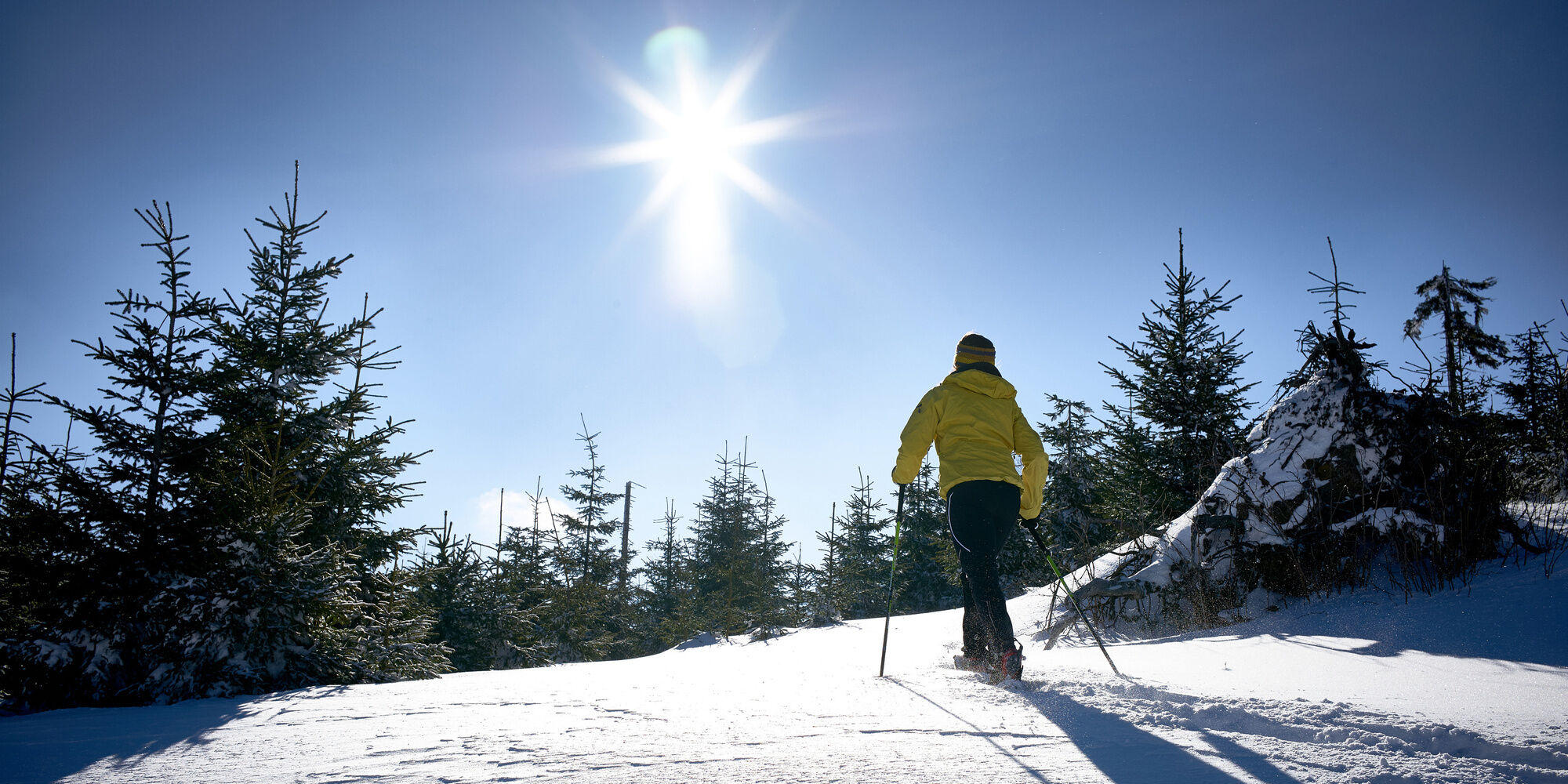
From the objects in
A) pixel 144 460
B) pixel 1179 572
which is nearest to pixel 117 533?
pixel 144 460

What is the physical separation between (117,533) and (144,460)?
179cm

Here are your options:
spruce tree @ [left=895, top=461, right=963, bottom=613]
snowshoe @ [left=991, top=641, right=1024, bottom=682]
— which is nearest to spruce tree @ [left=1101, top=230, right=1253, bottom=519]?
snowshoe @ [left=991, top=641, right=1024, bottom=682]

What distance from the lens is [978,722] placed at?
236 centimetres

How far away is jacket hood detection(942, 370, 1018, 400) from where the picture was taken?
13.0 feet

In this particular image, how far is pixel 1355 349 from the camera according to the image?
16.6 ft

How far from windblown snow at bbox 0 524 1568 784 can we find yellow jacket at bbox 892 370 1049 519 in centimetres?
109

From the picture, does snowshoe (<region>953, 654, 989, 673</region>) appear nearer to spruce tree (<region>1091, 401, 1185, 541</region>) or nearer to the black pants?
the black pants

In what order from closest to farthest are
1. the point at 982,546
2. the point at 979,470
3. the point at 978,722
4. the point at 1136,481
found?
the point at 978,722 < the point at 982,546 < the point at 979,470 < the point at 1136,481

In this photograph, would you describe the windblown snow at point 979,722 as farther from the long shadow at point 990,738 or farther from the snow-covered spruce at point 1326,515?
the snow-covered spruce at point 1326,515

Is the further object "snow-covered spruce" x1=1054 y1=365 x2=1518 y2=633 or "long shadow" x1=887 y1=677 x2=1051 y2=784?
"snow-covered spruce" x1=1054 y1=365 x2=1518 y2=633

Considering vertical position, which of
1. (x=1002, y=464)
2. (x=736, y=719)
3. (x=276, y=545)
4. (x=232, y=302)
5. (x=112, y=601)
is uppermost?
(x=232, y=302)

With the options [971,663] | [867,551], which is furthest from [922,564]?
[971,663]

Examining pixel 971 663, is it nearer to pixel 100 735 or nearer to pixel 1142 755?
pixel 1142 755

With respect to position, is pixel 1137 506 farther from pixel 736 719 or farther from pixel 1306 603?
pixel 736 719
